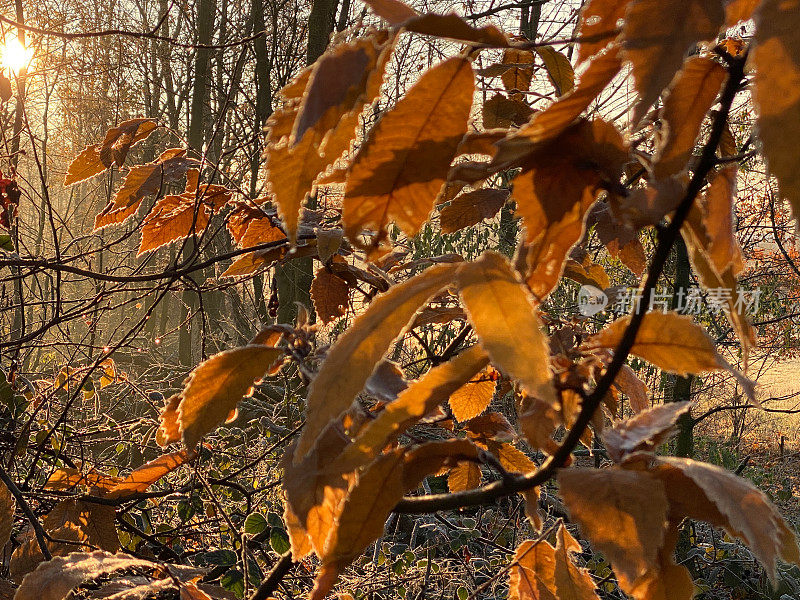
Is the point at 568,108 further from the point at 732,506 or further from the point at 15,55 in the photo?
the point at 15,55

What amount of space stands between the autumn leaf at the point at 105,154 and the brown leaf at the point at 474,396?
2.05 ft

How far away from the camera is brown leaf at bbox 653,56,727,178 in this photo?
0.88 feet

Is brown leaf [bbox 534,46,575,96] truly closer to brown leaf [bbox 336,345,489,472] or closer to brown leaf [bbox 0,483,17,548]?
brown leaf [bbox 336,345,489,472]

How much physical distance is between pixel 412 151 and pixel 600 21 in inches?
4.0

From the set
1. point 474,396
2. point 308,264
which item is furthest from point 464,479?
point 308,264

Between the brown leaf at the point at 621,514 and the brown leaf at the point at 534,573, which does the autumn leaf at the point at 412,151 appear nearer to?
the brown leaf at the point at 621,514

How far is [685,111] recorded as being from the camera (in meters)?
0.28

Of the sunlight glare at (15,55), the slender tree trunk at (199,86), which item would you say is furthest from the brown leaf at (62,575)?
the slender tree trunk at (199,86)

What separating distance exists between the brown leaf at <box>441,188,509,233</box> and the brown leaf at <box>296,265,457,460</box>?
1.93ft

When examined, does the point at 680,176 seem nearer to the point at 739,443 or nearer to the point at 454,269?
the point at 454,269

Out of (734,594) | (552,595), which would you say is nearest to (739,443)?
(734,594)

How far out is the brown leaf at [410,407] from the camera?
0.98ft

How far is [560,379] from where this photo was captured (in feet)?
1.32

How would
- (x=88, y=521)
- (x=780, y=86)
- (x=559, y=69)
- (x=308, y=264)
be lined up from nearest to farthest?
(x=780, y=86)
(x=559, y=69)
(x=88, y=521)
(x=308, y=264)
